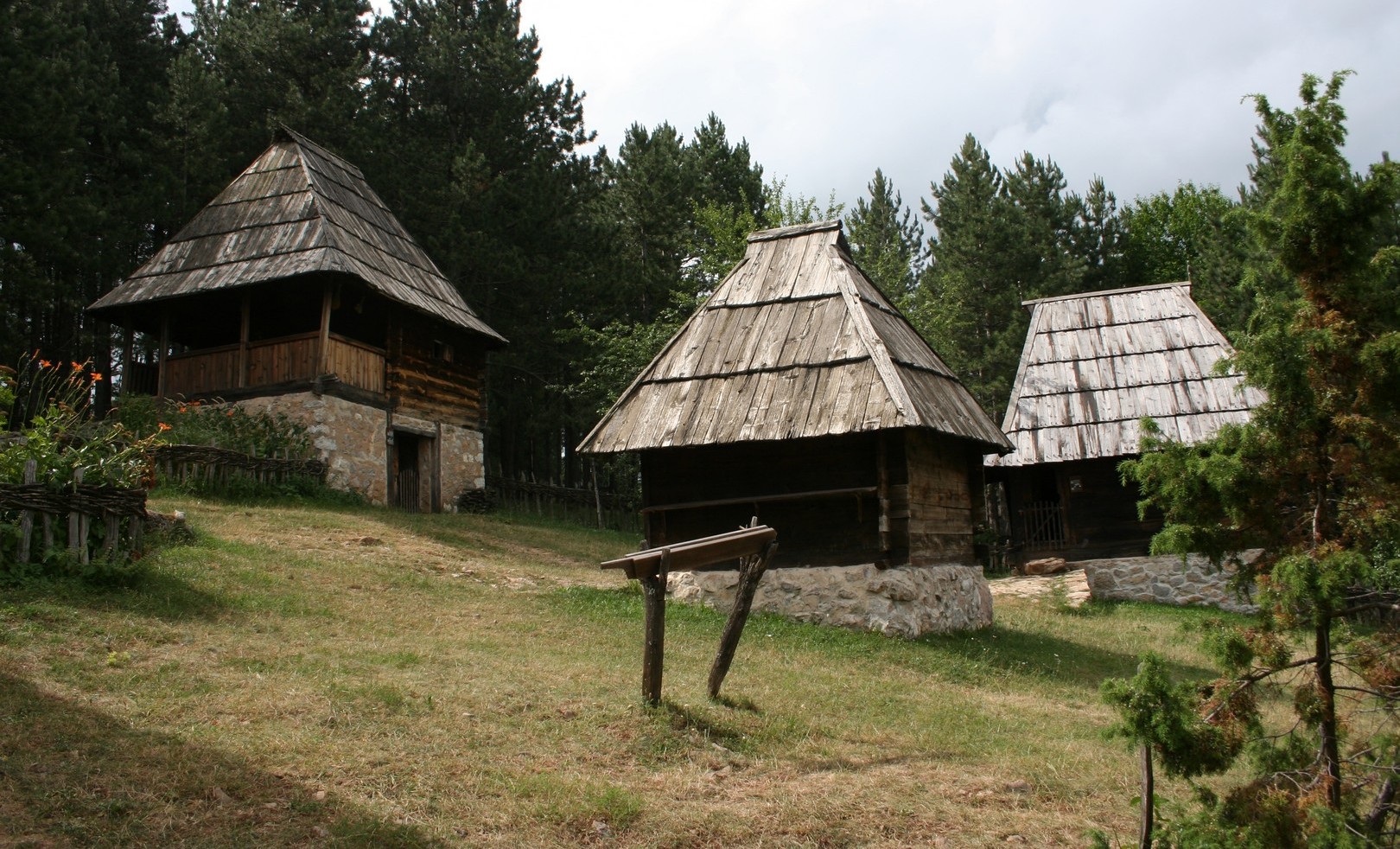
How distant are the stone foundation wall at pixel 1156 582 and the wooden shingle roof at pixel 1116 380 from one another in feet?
6.20

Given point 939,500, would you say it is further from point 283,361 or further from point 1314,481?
point 283,361

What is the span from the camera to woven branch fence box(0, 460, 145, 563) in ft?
28.1

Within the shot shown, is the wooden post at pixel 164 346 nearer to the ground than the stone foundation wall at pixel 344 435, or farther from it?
farther from it

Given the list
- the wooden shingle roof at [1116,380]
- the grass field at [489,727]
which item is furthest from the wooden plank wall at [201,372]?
the wooden shingle roof at [1116,380]

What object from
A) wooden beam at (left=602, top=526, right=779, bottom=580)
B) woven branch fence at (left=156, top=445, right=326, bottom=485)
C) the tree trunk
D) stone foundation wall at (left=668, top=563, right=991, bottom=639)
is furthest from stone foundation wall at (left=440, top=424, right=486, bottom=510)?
the tree trunk

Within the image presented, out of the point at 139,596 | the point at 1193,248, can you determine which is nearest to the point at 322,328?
the point at 139,596

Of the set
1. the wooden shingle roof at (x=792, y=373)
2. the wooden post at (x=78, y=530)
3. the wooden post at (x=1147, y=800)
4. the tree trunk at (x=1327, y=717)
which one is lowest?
the wooden post at (x=1147, y=800)

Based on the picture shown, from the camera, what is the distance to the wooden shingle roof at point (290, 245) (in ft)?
60.0

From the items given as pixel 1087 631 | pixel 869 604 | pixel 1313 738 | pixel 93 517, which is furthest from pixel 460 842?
pixel 1087 631

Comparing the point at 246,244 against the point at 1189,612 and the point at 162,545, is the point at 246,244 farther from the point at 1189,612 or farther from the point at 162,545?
the point at 1189,612

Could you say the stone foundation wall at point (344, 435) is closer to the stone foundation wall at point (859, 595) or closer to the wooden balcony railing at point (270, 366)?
the wooden balcony railing at point (270, 366)

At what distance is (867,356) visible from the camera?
11773 millimetres

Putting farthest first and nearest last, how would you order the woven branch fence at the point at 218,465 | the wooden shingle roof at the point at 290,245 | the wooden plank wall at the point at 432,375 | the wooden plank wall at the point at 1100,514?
1. the wooden plank wall at the point at 432,375
2. the wooden plank wall at the point at 1100,514
3. the wooden shingle roof at the point at 290,245
4. the woven branch fence at the point at 218,465

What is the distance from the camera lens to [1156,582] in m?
17.6
